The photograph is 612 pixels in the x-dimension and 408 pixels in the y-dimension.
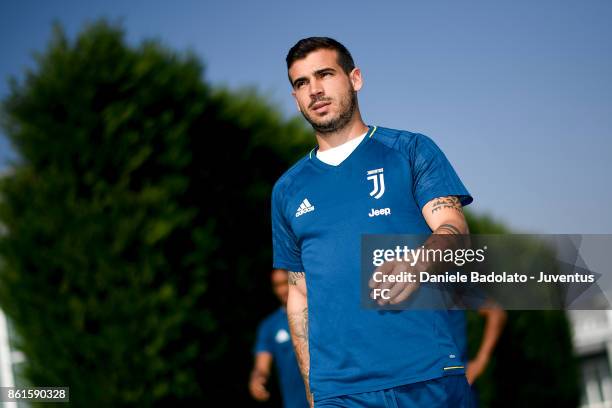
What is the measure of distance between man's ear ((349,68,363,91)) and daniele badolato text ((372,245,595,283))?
976mm

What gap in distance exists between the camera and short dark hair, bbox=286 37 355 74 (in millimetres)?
4250

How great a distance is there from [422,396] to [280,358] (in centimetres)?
496

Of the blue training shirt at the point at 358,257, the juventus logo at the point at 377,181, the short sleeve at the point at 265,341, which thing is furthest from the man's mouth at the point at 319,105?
the short sleeve at the point at 265,341

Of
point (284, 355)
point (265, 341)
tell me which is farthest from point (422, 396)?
point (265, 341)

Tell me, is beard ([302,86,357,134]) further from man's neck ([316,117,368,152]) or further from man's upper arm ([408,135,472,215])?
man's upper arm ([408,135,472,215])

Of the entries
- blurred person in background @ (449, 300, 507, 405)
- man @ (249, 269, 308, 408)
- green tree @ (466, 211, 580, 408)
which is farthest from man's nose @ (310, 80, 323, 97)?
green tree @ (466, 211, 580, 408)

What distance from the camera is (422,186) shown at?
391 centimetres

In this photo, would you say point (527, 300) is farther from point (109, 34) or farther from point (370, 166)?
point (109, 34)

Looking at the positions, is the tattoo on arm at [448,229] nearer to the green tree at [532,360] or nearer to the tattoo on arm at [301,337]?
the tattoo on arm at [301,337]

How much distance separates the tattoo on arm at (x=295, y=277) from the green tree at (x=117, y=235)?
4814 mm

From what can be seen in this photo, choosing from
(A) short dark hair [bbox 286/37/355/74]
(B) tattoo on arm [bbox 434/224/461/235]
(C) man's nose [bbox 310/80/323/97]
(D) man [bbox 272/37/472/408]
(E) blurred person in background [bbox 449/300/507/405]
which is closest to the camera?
(B) tattoo on arm [bbox 434/224/461/235]

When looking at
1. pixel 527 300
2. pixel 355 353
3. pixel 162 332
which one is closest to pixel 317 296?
pixel 355 353

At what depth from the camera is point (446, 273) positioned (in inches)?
148

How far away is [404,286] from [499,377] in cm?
1812
